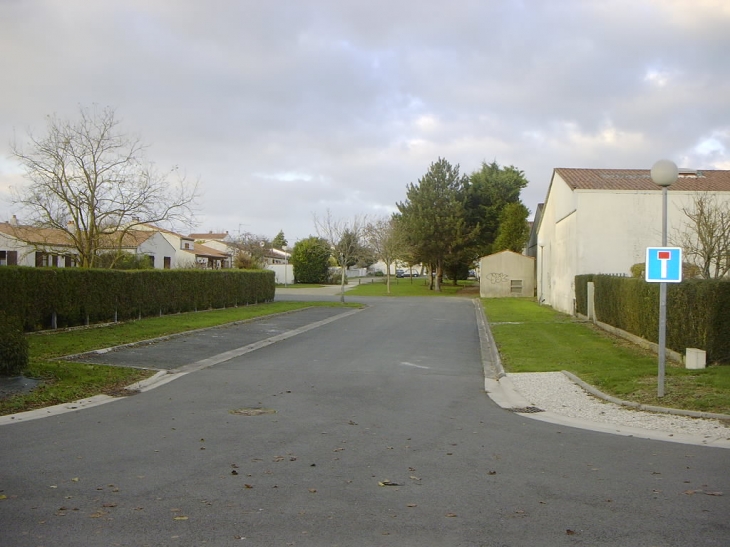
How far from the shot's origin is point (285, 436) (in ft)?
26.7

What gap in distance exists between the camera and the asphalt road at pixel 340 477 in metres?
4.97

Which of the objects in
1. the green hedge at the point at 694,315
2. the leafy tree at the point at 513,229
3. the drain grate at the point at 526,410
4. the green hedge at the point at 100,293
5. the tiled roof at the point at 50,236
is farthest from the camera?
the leafy tree at the point at 513,229

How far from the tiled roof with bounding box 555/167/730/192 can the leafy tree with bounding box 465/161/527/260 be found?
96.2 ft

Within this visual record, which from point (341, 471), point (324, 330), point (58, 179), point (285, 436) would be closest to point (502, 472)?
point (341, 471)

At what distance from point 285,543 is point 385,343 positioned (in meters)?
15.0

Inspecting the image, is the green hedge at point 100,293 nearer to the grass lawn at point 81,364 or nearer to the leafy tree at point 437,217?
the grass lawn at point 81,364

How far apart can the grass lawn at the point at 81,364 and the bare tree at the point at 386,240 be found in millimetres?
38190

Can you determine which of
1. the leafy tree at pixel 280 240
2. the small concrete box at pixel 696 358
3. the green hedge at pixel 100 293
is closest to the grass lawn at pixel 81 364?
the green hedge at pixel 100 293

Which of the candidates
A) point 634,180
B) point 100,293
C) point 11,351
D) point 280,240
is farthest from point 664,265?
point 280,240

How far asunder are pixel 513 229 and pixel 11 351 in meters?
53.0

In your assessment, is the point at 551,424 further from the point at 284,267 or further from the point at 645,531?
the point at 284,267

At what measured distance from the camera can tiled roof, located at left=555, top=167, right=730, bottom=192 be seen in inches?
1171

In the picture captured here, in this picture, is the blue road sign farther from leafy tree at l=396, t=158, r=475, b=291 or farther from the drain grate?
leafy tree at l=396, t=158, r=475, b=291

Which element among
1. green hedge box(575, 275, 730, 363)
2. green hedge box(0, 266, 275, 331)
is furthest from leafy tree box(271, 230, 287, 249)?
green hedge box(575, 275, 730, 363)
